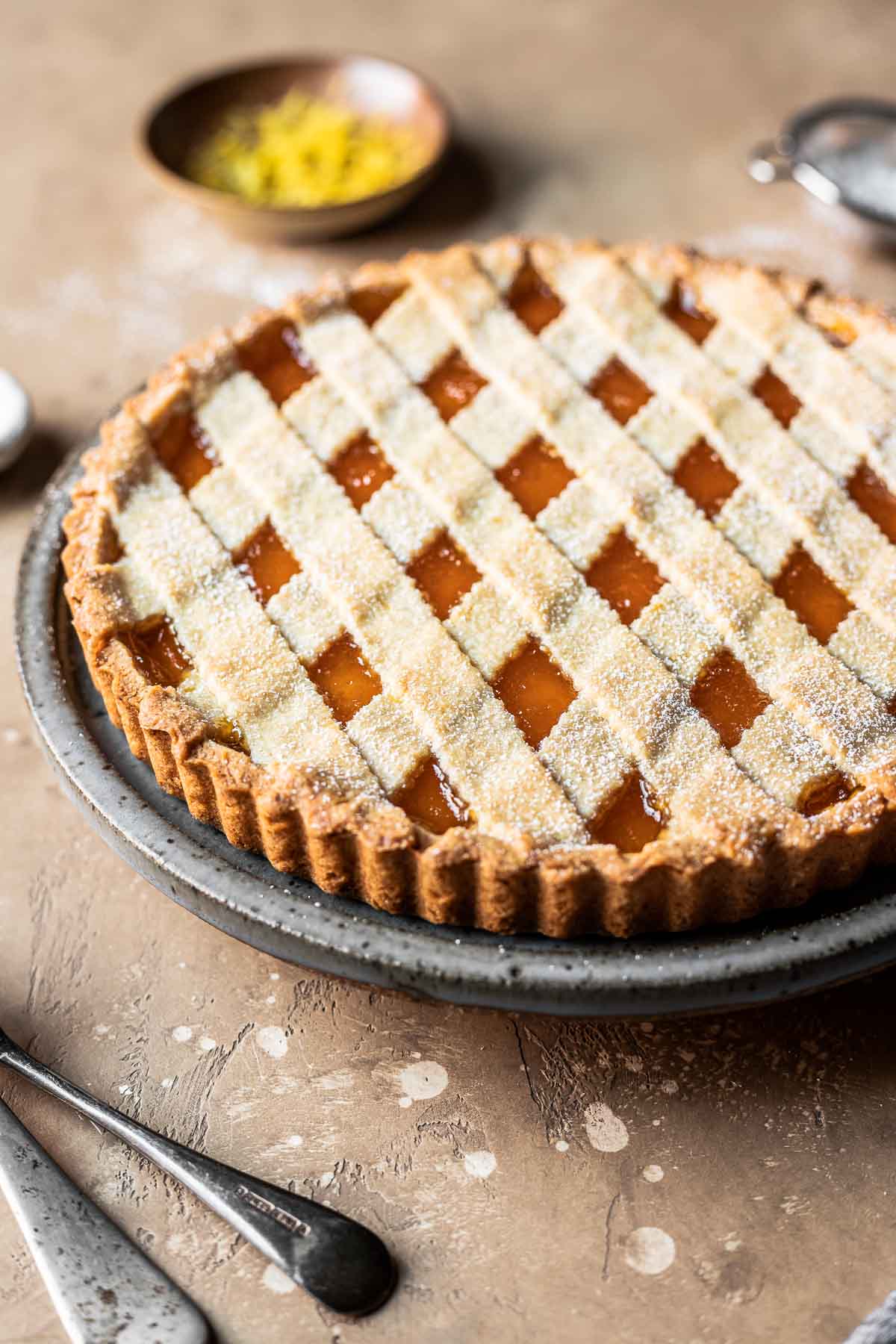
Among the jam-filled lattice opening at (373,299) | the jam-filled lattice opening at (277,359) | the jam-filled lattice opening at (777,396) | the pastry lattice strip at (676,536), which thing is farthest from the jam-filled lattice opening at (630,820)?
the jam-filled lattice opening at (373,299)

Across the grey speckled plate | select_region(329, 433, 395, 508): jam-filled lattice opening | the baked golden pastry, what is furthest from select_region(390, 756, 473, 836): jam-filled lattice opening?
select_region(329, 433, 395, 508): jam-filled lattice opening

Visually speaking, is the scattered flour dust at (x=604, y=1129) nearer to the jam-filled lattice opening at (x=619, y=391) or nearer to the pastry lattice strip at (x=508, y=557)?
the pastry lattice strip at (x=508, y=557)

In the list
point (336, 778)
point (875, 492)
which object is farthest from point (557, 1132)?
point (875, 492)

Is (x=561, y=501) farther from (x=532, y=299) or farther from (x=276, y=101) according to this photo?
(x=276, y=101)

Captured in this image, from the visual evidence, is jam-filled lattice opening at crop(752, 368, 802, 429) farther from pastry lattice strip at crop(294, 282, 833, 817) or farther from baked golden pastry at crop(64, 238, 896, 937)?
pastry lattice strip at crop(294, 282, 833, 817)

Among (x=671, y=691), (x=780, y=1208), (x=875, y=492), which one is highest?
(x=875, y=492)

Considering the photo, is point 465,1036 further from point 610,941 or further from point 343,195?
point 343,195

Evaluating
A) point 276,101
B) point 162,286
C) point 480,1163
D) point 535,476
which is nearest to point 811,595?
point 535,476
